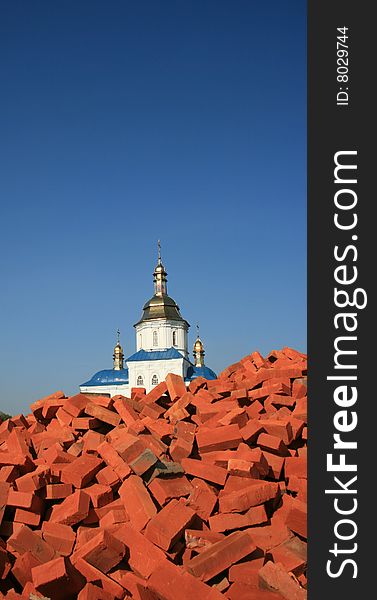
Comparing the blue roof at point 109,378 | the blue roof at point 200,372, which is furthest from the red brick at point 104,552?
the blue roof at point 109,378

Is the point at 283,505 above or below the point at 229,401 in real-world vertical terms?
below

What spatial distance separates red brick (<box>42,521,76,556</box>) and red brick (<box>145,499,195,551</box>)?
0.67 meters

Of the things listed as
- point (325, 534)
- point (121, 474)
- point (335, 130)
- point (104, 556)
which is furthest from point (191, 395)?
point (335, 130)

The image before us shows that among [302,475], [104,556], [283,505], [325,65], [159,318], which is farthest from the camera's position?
[159,318]

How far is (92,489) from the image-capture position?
202 inches

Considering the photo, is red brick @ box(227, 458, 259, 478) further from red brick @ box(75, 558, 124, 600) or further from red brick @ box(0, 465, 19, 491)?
red brick @ box(0, 465, 19, 491)

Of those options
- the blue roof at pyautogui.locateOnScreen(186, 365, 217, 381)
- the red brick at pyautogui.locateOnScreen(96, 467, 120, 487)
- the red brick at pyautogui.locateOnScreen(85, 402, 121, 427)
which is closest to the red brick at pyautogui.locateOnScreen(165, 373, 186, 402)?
the red brick at pyautogui.locateOnScreen(85, 402, 121, 427)

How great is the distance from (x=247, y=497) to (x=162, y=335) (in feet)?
139

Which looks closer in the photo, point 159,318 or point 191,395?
point 191,395

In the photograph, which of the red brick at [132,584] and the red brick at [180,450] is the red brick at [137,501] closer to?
the red brick at [132,584]

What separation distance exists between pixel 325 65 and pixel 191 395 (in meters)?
4.15

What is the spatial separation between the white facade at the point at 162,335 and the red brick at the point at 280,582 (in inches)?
1685

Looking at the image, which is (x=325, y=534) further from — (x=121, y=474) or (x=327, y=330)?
(x=121, y=474)

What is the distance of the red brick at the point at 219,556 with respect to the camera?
4094 millimetres
